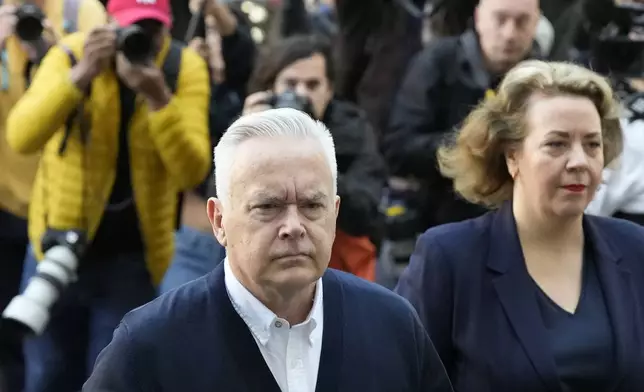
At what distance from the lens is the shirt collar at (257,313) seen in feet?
7.96

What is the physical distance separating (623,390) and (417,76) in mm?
1795

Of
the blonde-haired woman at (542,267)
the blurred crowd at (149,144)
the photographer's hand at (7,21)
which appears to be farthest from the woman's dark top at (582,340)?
the photographer's hand at (7,21)

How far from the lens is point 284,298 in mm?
2428

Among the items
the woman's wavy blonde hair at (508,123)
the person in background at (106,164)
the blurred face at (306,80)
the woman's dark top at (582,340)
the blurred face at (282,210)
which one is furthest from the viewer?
the blurred face at (306,80)

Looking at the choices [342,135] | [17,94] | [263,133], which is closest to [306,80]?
[342,135]

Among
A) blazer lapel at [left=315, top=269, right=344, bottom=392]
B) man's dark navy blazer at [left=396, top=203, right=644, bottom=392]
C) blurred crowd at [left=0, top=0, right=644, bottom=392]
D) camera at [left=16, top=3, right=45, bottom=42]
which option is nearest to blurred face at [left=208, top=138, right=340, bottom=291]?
blazer lapel at [left=315, top=269, right=344, bottom=392]

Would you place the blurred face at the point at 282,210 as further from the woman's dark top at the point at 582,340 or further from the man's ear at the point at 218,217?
the woman's dark top at the point at 582,340

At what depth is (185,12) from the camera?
5539mm

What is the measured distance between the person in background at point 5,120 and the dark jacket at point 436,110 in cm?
111

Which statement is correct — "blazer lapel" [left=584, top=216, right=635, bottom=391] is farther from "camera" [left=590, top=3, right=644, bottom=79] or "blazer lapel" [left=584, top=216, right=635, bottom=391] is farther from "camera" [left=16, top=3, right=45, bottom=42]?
"camera" [left=16, top=3, right=45, bottom=42]

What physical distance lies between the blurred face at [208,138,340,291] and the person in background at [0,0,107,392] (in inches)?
81.1

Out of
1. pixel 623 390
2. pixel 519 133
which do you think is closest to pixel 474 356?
pixel 623 390

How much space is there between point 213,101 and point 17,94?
30.9 inches

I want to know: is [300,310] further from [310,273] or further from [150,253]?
[150,253]
